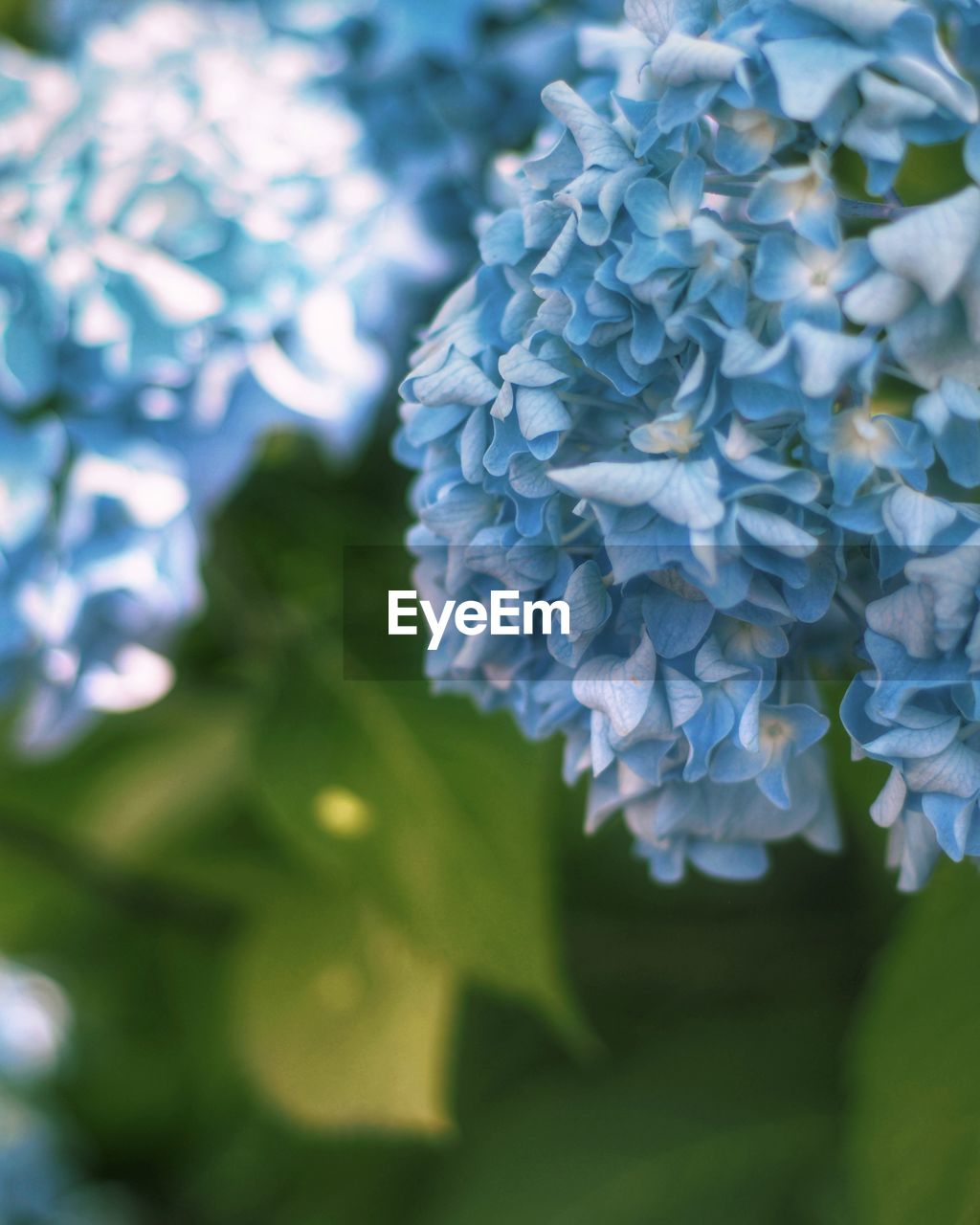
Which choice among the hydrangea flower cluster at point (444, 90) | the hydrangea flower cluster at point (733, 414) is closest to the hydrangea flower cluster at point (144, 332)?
the hydrangea flower cluster at point (444, 90)

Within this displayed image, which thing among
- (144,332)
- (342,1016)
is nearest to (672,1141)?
(342,1016)

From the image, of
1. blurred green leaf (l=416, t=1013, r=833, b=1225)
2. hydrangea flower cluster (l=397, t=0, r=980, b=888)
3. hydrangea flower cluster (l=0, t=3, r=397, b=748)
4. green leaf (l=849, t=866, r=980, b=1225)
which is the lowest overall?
blurred green leaf (l=416, t=1013, r=833, b=1225)

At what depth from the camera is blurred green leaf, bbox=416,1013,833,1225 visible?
24.9 inches

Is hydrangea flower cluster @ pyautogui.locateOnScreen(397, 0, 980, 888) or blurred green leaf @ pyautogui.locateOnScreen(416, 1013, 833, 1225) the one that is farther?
blurred green leaf @ pyautogui.locateOnScreen(416, 1013, 833, 1225)

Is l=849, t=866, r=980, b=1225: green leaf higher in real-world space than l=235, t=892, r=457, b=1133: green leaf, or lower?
higher

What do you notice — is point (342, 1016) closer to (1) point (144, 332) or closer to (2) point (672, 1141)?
(2) point (672, 1141)

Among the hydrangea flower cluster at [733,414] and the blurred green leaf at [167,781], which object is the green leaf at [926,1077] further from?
the blurred green leaf at [167,781]

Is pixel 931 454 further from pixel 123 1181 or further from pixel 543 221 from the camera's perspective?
pixel 123 1181

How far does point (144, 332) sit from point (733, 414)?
0.82 ft

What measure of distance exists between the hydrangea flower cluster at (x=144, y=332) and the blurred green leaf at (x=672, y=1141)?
336mm

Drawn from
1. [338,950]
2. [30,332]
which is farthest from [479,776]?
[30,332]

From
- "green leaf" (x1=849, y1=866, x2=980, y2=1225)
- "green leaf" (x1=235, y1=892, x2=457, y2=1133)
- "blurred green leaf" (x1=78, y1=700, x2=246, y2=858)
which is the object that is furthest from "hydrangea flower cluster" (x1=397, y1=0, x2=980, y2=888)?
"blurred green leaf" (x1=78, y1=700, x2=246, y2=858)

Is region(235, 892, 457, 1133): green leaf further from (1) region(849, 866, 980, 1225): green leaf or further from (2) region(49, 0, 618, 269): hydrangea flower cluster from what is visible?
(2) region(49, 0, 618, 269): hydrangea flower cluster

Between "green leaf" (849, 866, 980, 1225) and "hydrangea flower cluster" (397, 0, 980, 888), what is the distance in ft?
0.48
